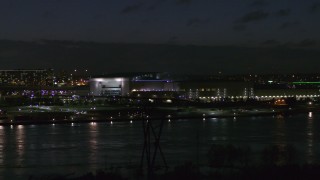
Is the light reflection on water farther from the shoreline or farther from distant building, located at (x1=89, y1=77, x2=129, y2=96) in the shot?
distant building, located at (x1=89, y1=77, x2=129, y2=96)

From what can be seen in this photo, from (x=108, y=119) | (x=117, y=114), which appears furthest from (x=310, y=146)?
(x=117, y=114)

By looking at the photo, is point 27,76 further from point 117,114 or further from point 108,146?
point 108,146

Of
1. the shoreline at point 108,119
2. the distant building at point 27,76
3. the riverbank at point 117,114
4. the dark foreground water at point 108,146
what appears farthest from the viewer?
the distant building at point 27,76

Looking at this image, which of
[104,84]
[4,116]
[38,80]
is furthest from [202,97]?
[38,80]

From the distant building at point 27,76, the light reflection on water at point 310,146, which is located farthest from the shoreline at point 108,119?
the distant building at point 27,76

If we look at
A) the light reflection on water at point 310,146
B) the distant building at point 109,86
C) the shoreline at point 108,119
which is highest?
the distant building at point 109,86

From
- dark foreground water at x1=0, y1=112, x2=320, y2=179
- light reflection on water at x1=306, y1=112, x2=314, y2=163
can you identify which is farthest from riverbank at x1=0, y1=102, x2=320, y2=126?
light reflection on water at x1=306, y1=112, x2=314, y2=163

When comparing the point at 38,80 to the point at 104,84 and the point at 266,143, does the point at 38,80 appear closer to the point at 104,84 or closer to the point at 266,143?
the point at 104,84

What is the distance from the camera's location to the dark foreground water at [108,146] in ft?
27.1

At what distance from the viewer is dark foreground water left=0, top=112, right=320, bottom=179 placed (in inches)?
326

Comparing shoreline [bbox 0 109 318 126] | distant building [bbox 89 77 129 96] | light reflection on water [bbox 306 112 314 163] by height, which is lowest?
light reflection on water [bbox 306 112 314 163]

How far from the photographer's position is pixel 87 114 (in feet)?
68.9

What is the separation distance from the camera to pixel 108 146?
1095cm

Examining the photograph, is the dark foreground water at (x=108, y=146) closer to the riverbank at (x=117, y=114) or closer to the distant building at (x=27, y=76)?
the riverbank at (x=117, y=114)
